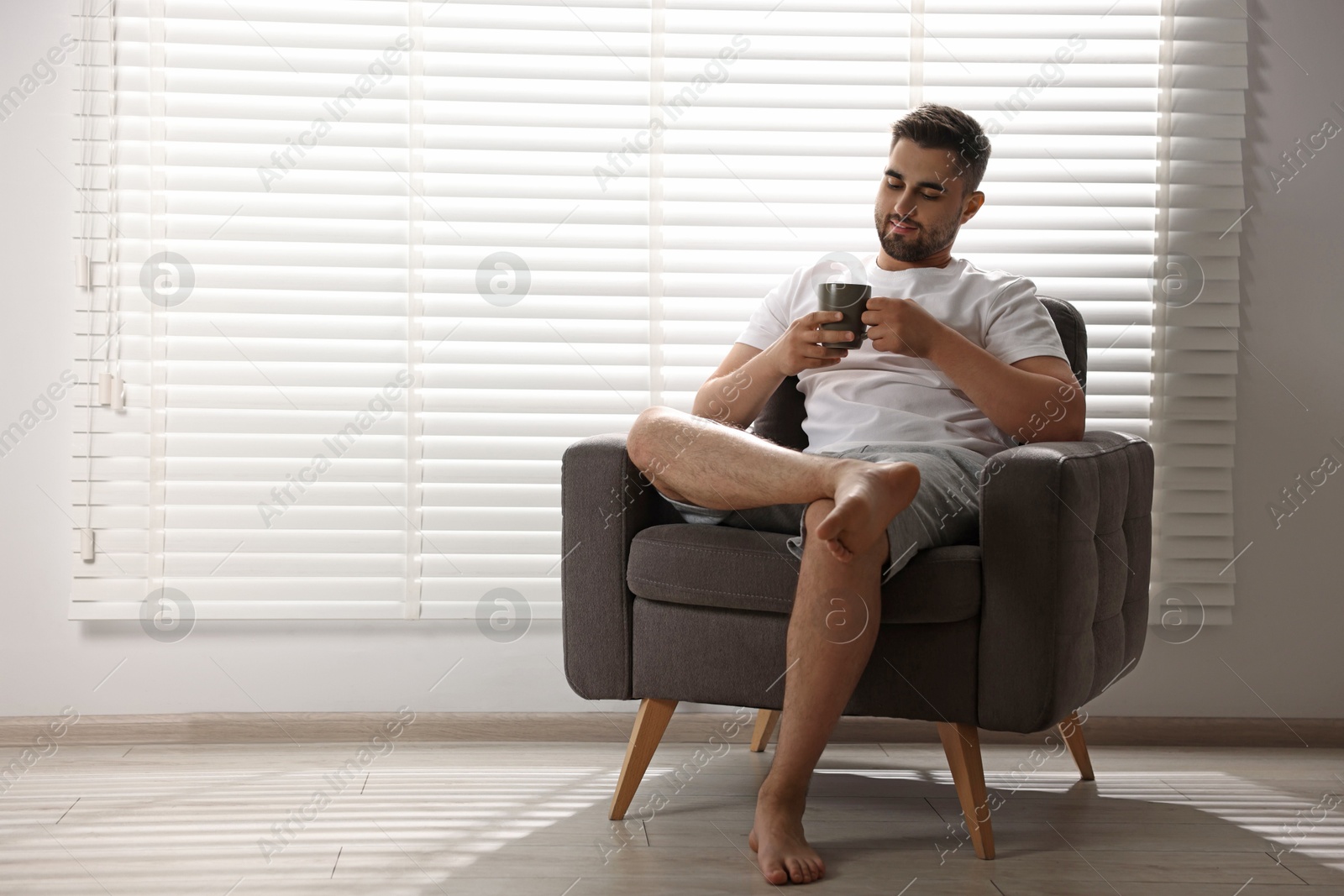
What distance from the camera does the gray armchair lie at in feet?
5.43

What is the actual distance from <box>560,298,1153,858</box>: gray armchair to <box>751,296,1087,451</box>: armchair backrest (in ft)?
0.94

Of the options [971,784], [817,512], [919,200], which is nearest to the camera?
[817,512]

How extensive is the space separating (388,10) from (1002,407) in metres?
1.65

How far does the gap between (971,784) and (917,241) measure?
106cm

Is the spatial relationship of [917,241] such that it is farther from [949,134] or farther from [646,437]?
[646,437]

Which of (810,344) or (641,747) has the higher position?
(810,344)

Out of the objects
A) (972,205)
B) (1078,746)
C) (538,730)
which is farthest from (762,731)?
(972,205)

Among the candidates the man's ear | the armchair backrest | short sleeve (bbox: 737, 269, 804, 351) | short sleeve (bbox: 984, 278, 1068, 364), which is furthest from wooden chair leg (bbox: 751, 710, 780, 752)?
the man's ear

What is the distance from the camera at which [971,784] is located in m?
1.71

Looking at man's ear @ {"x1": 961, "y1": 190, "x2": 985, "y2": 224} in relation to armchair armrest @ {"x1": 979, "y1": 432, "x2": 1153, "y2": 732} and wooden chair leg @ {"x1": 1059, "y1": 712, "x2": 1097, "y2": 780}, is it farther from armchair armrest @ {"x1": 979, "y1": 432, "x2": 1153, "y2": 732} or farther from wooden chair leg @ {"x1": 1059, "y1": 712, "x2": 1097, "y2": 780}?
wooden chair leg @ {"x1": 1059, "y1": 712, "x2": 1097, "y2": 780}

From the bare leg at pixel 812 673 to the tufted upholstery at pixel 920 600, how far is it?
0.09 metres

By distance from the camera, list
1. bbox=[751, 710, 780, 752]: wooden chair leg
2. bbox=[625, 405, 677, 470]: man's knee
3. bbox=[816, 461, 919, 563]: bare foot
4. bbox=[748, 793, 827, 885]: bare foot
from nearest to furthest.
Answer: bbox=[816, 461, 919, 563]: bare foot
bbox=[748, 793, 827, 885]: bare foot
bbox=[625, 405, 677, 470]: man's knee
bbox=[751, 710, 780, 752]: wooden chair leg

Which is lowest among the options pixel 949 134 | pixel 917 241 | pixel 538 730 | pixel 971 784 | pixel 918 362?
pixel 538 730

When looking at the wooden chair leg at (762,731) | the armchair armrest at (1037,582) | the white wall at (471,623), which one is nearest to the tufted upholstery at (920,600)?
the armchair armrest at (1037,582)
